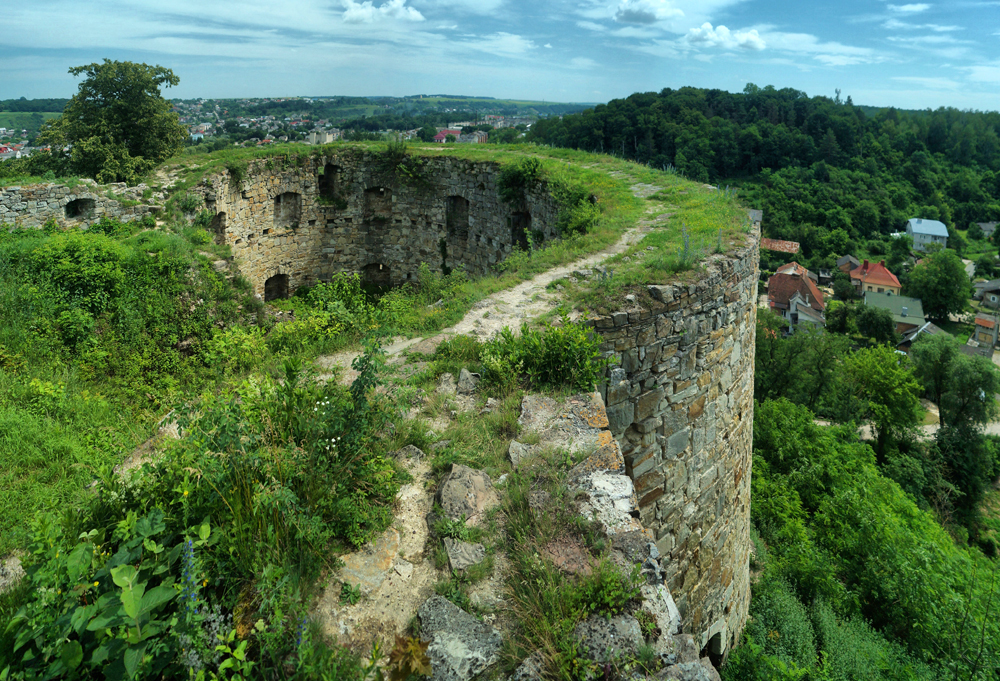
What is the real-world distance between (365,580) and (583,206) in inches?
329

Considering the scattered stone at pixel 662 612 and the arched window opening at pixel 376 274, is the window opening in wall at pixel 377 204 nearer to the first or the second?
the arched window opening at pixel 376 274

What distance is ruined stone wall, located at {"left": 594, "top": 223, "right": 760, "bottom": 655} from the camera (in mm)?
5637

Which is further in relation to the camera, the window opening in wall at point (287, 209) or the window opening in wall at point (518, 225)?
the window opening in wall at point (287, 209)

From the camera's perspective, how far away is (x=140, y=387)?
7266mm

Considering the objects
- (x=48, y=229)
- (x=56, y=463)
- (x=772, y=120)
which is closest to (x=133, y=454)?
(x=56, y=463)

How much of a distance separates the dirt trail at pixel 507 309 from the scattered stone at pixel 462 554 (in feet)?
7.55

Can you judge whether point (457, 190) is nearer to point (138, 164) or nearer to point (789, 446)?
point (138, 164)

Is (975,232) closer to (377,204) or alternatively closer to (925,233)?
(925,233)

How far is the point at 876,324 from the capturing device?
45.5 m

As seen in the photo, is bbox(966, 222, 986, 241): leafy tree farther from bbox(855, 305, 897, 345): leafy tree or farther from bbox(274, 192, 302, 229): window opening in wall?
bbox(274, 192, 302, 229): window opening in wall

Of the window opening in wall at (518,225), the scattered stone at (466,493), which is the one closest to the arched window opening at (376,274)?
the window opening in wall at (518,225)

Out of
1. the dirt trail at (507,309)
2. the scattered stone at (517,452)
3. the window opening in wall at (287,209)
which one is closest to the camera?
the scattered stone at (517,452)

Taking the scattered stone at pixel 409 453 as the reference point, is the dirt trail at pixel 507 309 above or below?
above

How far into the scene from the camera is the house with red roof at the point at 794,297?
5131cm
